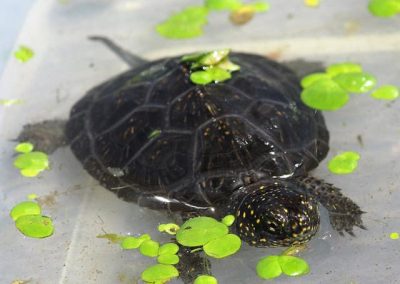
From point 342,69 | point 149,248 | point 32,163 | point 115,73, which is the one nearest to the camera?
point 149,248

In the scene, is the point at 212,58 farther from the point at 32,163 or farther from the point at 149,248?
the point at 32,163

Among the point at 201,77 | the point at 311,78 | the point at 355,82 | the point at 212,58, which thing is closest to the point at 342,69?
the point at 355,82

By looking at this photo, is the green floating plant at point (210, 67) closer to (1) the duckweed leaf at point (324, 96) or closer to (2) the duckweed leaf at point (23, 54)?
(1) the duckweed leaf at point (324, 96)

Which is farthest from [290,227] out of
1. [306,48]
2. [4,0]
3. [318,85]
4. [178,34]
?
[4,0]

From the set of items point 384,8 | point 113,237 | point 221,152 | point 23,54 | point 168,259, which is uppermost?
point 221,152

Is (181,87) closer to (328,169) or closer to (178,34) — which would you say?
(328,169)
